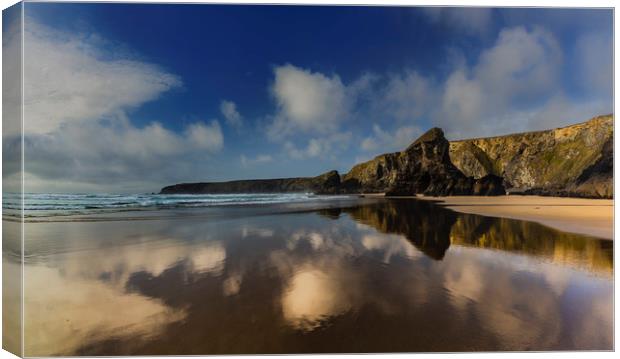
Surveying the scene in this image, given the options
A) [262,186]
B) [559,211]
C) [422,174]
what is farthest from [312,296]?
[422,174]

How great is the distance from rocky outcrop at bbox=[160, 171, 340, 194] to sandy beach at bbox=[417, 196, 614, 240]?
14.3ft

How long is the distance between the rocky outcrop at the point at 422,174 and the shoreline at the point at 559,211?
0.44 m

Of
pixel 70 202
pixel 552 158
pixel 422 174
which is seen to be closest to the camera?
pixel 70 202

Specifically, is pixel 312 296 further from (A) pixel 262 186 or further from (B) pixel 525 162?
(B) pixel 525 162

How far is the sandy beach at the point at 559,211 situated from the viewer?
463 cm

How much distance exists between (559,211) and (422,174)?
16.6 ft

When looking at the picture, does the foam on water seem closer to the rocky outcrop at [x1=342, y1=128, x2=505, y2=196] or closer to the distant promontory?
the distant promontory

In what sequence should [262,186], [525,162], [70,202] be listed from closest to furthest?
1. [70,202]
2. [525,162]
3. [262,186]

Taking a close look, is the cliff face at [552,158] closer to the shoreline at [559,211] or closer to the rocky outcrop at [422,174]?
the shoreline at [559,211]

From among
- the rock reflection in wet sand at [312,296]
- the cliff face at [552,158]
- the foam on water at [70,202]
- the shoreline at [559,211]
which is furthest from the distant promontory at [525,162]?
the rock reflection in wet sand at [312,296]

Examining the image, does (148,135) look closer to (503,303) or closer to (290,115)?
(290,115)

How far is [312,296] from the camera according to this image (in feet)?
11.1

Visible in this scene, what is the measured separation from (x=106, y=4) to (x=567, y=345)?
21.0 ft

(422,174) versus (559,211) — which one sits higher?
(422,174)
